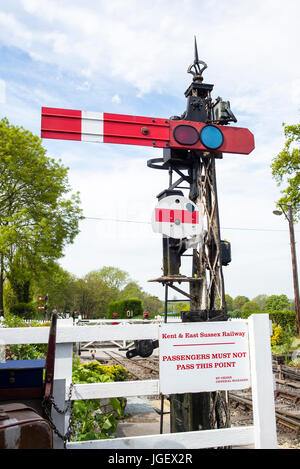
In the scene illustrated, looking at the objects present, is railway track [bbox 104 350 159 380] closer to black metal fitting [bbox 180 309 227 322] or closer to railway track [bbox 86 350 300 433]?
railway track [bbox 86 350 300 433]

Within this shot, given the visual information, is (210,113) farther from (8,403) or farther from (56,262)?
(56,262)

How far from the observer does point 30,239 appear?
21.2m

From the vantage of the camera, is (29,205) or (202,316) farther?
(29,205)

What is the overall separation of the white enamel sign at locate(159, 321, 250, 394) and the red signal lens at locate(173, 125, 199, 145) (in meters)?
2.96

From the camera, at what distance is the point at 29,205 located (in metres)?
22.9

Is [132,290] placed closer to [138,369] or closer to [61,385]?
[138,369]

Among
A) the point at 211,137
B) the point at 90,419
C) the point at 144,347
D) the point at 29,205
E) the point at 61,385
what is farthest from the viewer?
the point at 29,205

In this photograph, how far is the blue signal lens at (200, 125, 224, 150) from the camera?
5152 mm

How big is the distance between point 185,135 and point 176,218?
49.0 inches

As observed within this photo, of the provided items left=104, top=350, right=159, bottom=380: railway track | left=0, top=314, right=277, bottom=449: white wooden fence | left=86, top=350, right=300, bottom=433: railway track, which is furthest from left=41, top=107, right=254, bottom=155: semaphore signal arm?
left=104, top=350, right=159, bottom=380: railway track

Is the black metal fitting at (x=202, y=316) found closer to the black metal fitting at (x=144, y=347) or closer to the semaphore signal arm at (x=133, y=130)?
the black metal fitting at (x=144, y=347)

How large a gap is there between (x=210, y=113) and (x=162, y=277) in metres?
2.63

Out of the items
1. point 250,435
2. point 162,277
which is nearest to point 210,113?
point 162,277

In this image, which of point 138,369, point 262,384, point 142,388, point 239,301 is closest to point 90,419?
point 142,388
